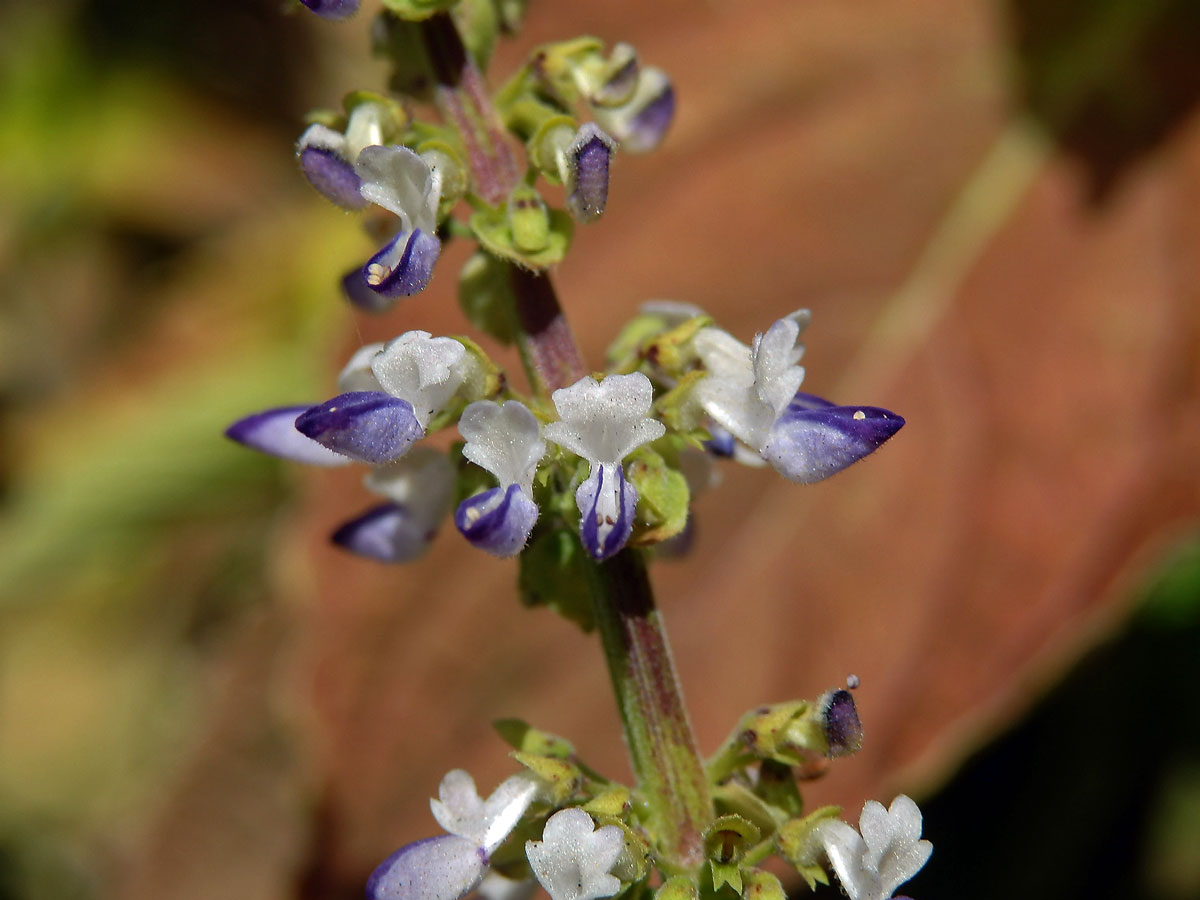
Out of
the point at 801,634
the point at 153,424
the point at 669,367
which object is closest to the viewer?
the point at 669,367

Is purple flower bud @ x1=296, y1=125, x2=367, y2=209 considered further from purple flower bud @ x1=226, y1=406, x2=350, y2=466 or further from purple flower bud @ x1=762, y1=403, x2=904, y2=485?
purple flower bud @ x1=762, y1=403, x2=904, y2=485

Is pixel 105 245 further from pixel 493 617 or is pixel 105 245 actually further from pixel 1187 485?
pixel 1187 485

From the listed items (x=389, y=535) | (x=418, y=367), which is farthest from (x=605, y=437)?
(x=389, y=535)

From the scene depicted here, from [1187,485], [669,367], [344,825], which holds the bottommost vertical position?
[344,825]

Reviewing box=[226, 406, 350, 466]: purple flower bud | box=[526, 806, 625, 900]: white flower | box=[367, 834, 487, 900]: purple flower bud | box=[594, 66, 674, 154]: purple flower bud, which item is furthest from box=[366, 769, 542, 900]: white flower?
box=[594, 66, 674, 154]: purple flower bud

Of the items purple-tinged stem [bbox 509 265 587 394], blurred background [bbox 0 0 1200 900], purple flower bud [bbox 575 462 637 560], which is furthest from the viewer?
blurred background [bbox 0 0 1200 900]

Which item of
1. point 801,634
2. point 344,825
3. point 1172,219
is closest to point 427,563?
point 344,825

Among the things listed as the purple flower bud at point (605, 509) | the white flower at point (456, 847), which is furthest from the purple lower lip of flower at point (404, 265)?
the white flower at point (456, 847)
